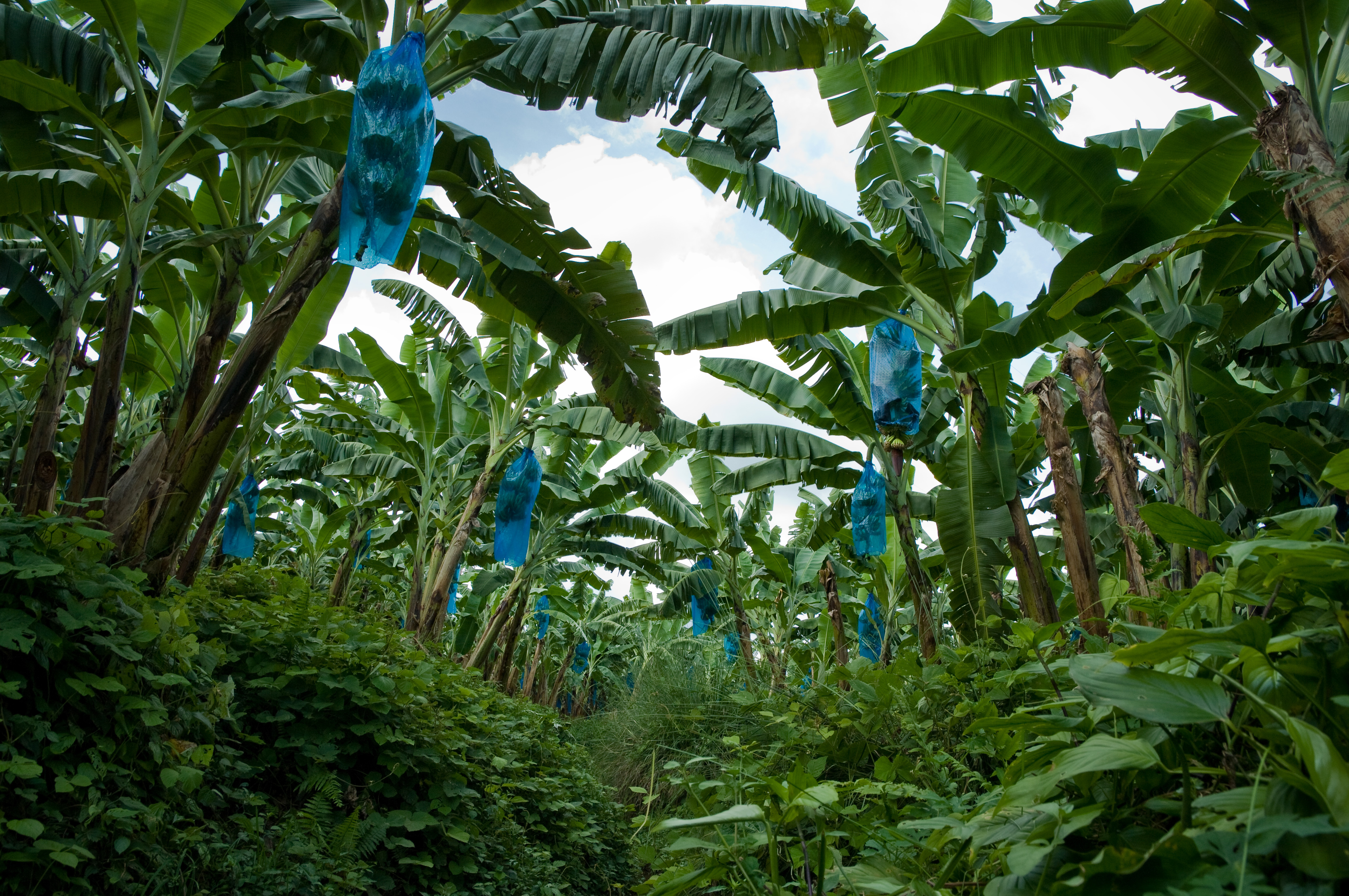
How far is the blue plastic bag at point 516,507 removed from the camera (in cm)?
685

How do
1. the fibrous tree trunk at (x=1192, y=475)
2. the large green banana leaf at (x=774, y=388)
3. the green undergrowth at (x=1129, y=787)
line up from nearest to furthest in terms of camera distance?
1. the green undergrowth at (x=1129, y=787)
2. the fibrous tree trunk at (x=1192, y=475)
3. the large green banana leaf at (x=774, y=388)

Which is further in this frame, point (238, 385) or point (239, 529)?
point (239, 529)

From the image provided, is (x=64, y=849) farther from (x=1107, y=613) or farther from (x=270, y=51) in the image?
(x=270, y=51)

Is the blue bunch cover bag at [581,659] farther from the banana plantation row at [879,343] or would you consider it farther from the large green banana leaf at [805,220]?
the large green banana leaf at [805,220]

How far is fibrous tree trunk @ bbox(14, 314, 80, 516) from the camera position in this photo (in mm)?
3283

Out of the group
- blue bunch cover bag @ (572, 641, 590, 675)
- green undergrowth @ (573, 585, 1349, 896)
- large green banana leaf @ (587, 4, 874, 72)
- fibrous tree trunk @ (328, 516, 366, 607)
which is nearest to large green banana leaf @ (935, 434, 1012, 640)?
green undergrowth @ (573, 585, 1349, 896)

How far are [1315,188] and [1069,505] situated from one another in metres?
1.85

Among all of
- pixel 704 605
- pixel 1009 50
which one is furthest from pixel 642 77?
pixel 704 605

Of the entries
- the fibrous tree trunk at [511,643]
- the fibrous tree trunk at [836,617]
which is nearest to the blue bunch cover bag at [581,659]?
the fibrous tree trunk at [511,643]

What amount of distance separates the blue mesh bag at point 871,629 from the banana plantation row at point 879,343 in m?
2.54

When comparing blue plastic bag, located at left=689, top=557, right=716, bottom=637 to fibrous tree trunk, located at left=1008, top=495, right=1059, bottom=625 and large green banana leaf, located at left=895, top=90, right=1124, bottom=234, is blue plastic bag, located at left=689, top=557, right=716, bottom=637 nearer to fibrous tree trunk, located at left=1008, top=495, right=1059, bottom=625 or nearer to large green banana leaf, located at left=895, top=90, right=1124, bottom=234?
fibrous tree trunk, located at left=1008, top=495, right=1059, bottom=625

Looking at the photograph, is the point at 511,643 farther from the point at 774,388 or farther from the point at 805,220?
the point at 805,220

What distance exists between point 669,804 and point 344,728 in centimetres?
229

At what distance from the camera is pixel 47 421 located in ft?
11.7
